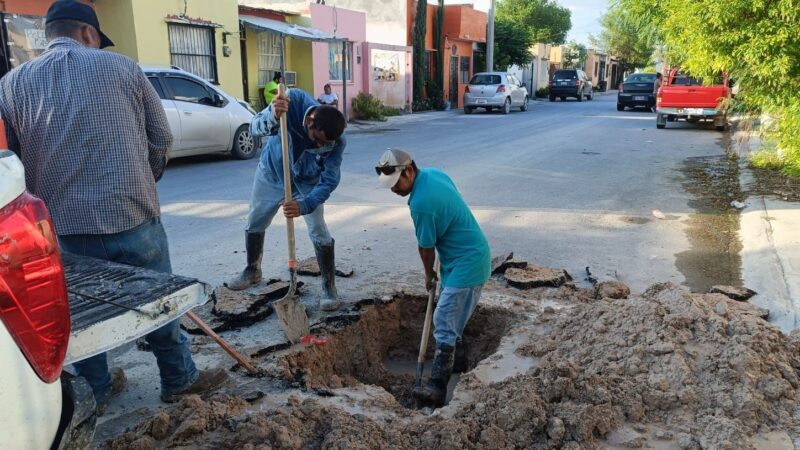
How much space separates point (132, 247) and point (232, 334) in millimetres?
1450

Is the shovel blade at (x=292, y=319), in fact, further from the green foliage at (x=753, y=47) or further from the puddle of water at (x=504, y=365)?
the green foliage at (x=753, y=47)

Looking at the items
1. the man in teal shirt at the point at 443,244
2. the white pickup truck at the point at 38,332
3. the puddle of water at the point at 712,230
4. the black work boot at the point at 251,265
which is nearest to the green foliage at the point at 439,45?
the puddle of water at the point at 712,230

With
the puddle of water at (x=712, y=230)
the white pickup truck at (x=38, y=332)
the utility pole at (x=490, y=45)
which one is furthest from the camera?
the utility pole at (x=490, y=45)

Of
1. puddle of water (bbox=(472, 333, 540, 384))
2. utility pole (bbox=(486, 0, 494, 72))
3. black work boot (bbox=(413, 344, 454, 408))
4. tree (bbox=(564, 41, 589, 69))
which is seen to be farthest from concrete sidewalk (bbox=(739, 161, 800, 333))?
tree (bbox=(564, 41, 589, 69))

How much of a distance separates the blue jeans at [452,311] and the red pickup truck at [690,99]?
1618cm

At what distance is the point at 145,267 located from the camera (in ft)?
10.1

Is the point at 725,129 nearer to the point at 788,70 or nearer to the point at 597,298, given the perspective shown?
the point at 788,70

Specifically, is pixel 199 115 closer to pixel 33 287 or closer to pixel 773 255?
pixel 773 255

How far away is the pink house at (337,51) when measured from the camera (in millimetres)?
20953

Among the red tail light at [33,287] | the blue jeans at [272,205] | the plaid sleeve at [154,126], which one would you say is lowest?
the blue jeans at [272,205]

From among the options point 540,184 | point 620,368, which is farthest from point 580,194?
point 620,368

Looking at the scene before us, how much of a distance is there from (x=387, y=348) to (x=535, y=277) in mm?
1391

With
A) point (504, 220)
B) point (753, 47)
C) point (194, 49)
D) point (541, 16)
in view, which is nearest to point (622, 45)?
point (541, 16)

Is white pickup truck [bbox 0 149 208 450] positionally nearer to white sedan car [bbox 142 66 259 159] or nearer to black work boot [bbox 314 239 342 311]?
black work boot [bbox 314 239 342 311]
